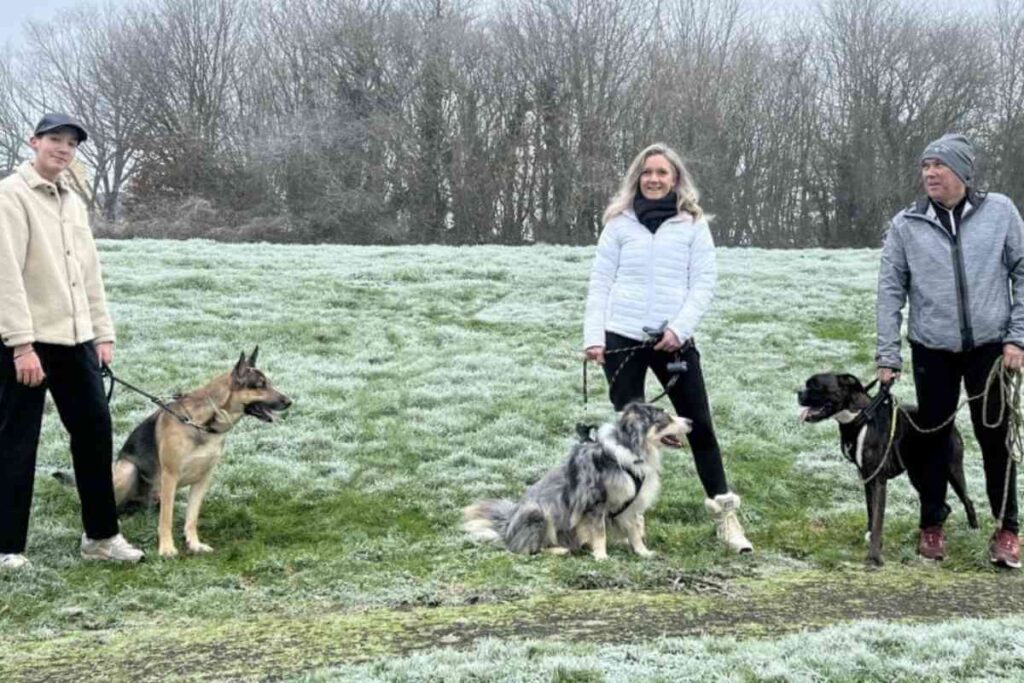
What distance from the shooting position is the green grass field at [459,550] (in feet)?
11.7

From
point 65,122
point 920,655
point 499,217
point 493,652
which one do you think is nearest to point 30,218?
point 65,122

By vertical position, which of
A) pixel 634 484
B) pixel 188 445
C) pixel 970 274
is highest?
pixel 970 274

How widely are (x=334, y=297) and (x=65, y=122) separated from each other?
9.08 metres

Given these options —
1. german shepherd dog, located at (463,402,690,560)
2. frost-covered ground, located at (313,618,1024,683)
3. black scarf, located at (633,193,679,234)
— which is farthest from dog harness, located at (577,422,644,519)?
frost-covered ground, located at (313,618,1024,683)

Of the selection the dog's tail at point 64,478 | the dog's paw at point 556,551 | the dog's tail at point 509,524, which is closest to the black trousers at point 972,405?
the dog's paw at point 556,551

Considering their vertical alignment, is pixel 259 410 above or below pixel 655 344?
below

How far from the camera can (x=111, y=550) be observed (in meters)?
5.30

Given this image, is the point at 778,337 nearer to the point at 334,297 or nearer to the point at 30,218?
the point at 334,297

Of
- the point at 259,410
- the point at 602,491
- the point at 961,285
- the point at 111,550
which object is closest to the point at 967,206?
the point at 961,285

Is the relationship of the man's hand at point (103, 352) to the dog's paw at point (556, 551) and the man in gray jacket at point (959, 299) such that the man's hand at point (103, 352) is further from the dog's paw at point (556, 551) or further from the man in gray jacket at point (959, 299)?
the man in gray jacket at point (959, 299)

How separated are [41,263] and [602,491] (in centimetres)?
308

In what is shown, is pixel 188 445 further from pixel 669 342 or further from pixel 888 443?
pixel 888 443

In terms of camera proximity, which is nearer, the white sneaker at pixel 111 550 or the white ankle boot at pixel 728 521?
the white sneaker at pixel 111 550

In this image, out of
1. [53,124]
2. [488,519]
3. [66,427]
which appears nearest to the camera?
[53,124]
